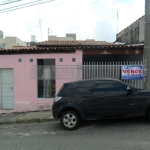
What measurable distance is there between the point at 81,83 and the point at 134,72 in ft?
11.2

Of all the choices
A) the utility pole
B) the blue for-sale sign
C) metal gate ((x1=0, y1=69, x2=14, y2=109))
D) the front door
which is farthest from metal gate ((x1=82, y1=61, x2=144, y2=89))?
Answer: metal gate ((x1=0, y1=69, x2=14, y2=109))

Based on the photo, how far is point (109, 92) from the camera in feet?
20.5

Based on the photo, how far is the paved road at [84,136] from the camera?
4805mm

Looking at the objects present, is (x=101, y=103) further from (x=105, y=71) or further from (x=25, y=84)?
(x=25, y=84)

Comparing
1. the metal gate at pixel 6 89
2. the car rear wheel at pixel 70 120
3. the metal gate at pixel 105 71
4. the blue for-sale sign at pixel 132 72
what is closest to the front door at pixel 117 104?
the car rear wheel at pixel 70 120

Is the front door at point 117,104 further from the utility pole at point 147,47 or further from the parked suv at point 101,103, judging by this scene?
the utility pole at point 147,47

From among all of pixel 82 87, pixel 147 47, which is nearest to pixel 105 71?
pixel 147 47

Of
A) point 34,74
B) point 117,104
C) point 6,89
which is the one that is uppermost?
point 34,74

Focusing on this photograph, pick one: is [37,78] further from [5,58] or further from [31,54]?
[5,58]

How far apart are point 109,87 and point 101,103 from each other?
592mm

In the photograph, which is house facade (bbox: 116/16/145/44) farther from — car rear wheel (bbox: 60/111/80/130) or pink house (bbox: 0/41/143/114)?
car rear wheel (bbox: 60/111/80/130)

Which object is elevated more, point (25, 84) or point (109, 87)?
point (109, 87)

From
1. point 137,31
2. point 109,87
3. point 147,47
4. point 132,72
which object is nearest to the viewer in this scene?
point 109,87

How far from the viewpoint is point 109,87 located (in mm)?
6297
